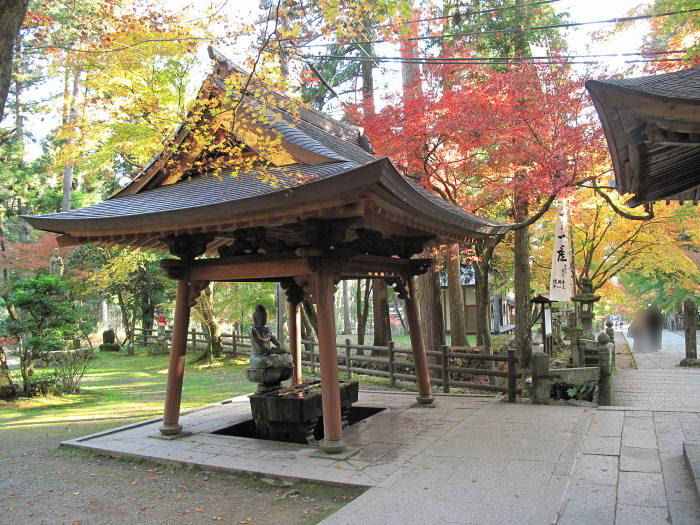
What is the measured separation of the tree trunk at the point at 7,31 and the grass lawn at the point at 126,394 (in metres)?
7.98

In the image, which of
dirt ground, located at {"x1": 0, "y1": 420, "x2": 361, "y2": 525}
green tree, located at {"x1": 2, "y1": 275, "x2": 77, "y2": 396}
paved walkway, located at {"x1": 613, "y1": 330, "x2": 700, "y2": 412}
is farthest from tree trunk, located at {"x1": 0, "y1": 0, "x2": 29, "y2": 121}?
green tree, located at {"x1": 2, "y1": 275, "x2": 77, "y2": 396}

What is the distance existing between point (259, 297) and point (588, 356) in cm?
1117

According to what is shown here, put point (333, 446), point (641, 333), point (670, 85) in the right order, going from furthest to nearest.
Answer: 1. point (641, 333)
2. point (333, 446)
3. point (670, 85)

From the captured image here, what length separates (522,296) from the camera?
14148 millimetres

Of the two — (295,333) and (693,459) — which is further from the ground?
(295,333)

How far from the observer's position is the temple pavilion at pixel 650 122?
9.89 ft

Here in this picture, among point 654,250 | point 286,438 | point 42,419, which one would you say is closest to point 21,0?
point 286,438

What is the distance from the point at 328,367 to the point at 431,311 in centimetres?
874

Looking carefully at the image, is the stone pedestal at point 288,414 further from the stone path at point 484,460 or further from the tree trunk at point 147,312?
the tree trunk at point 147,312

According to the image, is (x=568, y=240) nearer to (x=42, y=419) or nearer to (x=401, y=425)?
(x=401, y=425)

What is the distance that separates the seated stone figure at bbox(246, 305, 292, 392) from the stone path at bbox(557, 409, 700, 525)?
440 centimetres

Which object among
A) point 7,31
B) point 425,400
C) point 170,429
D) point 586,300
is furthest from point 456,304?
point 7,31

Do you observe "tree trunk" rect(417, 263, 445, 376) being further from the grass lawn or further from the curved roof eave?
the curved roof eave

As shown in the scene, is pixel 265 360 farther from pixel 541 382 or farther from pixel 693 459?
pixel 693 459
